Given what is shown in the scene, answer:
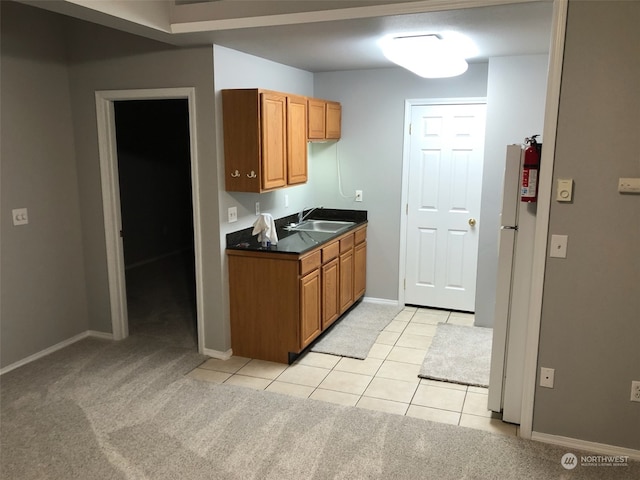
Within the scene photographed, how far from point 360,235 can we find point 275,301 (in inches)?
59.9

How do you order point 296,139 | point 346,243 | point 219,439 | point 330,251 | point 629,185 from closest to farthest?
point 629,185, point 219,439, point 296,139, point 330,251, point 346,243

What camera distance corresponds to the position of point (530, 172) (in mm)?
2707

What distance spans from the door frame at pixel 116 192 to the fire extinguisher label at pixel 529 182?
2.27m

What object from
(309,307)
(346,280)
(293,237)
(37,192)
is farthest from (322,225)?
(37,192)

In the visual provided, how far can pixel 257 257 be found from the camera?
3.78 meters

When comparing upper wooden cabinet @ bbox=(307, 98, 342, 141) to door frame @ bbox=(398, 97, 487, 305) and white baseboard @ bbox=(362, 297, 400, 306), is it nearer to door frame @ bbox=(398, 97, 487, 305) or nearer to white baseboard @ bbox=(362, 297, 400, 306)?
door frame @ bbox=(398, 97, 487, 305)

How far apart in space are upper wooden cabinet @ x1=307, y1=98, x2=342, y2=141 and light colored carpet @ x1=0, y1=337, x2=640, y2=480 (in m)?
2.31

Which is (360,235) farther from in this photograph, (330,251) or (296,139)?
(296,139)

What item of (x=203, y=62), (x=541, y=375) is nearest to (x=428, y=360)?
(x=541, y=375)

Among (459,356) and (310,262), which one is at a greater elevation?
(310,262)

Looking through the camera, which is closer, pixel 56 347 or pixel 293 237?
pixel 56 347

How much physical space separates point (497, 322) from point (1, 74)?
366 cm

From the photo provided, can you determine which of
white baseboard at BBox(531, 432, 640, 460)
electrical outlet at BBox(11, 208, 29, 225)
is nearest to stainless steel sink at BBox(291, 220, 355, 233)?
electrical outlet at BBox(11, 208, 29, 225)

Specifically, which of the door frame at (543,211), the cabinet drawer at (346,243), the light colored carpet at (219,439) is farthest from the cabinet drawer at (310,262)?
the door frame at (543,211)
